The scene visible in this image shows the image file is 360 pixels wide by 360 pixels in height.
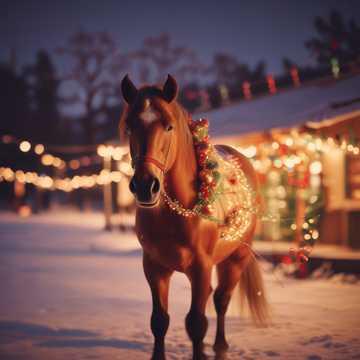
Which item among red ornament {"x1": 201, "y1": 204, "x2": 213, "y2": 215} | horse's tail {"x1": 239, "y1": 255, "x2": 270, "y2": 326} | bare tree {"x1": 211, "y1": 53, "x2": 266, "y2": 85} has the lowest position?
horse's tail {"x1": 239, "y1": 255, "x2": 270, "y2": 326}

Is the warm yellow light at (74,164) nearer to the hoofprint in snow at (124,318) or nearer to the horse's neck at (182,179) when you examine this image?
the hoofprint in snow at (124,318)

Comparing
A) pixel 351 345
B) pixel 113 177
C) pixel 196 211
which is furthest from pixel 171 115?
pixel 113 177

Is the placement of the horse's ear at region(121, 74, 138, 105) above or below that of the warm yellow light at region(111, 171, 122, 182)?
above

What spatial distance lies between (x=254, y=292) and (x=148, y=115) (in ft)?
8.12

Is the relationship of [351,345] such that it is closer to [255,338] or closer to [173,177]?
[255,338]

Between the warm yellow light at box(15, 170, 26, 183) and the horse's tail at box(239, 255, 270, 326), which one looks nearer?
the horse's tail at box(239, 255, 270, 326)

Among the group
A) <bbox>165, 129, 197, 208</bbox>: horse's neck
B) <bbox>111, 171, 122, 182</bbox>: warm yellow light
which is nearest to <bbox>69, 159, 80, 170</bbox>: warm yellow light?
<bbox>111, 171, 122, 182</bbox>: warm yellow light

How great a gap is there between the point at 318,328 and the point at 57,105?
34.7 metres

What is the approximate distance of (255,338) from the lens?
164 inches

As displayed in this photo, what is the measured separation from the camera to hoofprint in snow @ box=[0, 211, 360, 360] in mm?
3863

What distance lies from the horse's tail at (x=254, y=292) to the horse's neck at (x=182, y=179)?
1.55m

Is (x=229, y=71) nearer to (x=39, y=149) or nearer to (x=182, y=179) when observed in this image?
(x=39, y=149)

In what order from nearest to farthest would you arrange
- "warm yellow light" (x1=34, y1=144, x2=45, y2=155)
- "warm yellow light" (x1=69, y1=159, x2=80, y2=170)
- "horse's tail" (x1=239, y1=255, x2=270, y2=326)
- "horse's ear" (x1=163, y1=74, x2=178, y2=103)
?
"horse's ear" (x1=163, y1=74, x2=178, y2=103)
"horse's tail" (x1=239, y1=255, x2=270, y2=326)
"warm yellow light" (x1=34, y1=144, x2=45, y2=155)
"warm yellow light" (x1=69, y1=159, x2=80, y2=170)

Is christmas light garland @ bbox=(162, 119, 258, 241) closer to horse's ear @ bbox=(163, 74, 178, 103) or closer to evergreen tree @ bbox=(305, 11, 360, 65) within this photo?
horse's ear @ bbox=(163, 74, 178, 103)
